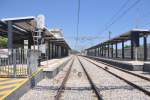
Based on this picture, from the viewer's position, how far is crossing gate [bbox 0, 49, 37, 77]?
14.9 meters

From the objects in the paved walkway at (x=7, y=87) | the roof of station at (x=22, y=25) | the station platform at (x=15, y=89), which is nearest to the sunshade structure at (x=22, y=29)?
the roof of station at (x=22, y=25)

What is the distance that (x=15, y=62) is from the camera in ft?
49.2

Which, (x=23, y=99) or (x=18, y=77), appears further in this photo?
(x=18, y=77)

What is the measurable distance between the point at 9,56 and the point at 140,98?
7.50m

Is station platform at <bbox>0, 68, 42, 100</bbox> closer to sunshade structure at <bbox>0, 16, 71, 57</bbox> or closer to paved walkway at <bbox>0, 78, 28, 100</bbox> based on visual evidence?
paved walkway at <bbox>0, 78, 28, 100</bbox>

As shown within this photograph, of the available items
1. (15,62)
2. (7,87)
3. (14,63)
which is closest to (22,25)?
(15,62)

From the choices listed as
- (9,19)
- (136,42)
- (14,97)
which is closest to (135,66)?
(136,42)

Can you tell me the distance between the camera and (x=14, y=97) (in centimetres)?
1066

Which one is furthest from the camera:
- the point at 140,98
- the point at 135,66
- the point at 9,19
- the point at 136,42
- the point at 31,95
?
the point at 136,42

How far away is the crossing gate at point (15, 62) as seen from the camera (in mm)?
14933

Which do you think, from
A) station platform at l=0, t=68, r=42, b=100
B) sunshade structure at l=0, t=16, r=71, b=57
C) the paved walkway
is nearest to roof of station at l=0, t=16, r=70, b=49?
sunshade structure at l=0, t=16, r=71, b=57

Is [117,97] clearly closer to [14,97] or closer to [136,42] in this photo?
[14,97]

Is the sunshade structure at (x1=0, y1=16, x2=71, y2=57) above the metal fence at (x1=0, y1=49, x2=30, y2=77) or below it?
above

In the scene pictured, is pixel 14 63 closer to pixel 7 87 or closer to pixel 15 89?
pixel 7 87
